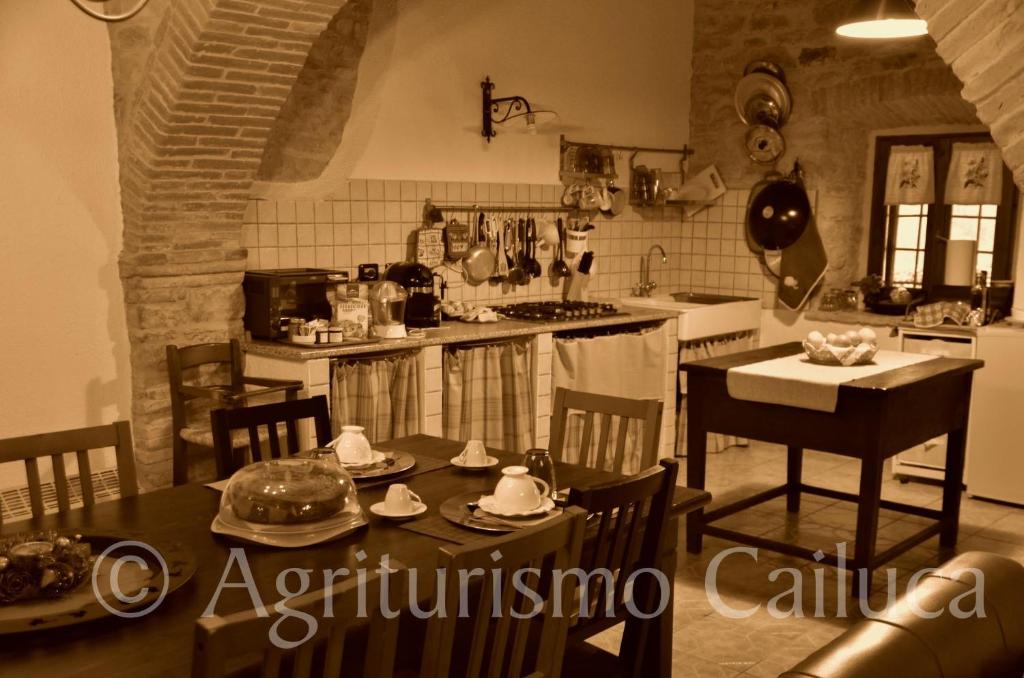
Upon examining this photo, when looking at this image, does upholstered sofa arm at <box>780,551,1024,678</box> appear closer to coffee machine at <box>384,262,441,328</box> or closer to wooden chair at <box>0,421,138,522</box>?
wooden chair at <box>0,421,138,522</box>

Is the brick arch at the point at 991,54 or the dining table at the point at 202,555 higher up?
the brick arch at the point at 991,54

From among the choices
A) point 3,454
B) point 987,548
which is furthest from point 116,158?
point 987,548

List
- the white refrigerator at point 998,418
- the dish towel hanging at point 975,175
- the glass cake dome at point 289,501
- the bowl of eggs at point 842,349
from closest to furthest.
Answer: the glass cake dome at point 289,501 → the bowl of eggs at point 842,349 → the white refrigerator at point 998,418 → the dish towel hanging at point 975,175

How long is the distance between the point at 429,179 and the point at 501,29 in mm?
994

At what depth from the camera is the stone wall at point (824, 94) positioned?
19.3ft

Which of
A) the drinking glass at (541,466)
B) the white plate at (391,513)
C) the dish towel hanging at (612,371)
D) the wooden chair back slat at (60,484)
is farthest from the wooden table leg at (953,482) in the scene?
the wooden chair back slat at (60,484)

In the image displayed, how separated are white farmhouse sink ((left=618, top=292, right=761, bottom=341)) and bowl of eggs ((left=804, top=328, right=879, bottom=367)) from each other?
1612 millimetres

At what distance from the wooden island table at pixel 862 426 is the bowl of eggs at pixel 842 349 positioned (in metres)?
0.17

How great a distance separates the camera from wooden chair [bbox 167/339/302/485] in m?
4.06

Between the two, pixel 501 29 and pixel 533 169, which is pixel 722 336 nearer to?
pixel 533 169

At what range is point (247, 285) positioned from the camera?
461cm

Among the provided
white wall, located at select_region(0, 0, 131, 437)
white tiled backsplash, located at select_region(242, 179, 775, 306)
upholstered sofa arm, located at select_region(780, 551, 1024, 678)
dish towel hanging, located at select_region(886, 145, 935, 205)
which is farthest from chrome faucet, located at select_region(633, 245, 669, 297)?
upholstered sofa arm, located at select_region(780, 551, 1024, 678)

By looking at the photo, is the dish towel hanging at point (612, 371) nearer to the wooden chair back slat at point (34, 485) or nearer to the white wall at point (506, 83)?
the white wall at point (506, 83)

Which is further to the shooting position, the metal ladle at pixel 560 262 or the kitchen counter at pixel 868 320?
the metal ladle at pixel 560 262
